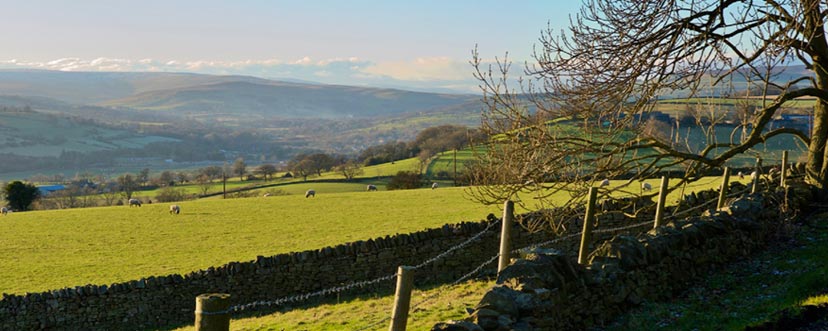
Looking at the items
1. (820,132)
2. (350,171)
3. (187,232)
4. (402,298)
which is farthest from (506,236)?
(350,171)

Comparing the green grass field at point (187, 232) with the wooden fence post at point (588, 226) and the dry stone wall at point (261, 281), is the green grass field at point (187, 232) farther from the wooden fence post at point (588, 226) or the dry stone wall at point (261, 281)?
the wooden fence post at point (588, 226)

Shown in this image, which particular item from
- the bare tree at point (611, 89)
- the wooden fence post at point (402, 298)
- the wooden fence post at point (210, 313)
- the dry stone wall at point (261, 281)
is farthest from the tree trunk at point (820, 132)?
the wooden fence post at point (210, 313)

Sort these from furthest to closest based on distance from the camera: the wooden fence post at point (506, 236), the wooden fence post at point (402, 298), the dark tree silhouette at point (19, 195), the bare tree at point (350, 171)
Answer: the bare tree at point (350, 171), the dark tree silhouette at point (19, 195), the wooden fence post at point (506, 236), the wooden fence post at point (402, 298)

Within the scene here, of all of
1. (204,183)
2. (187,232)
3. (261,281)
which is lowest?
(204,183)

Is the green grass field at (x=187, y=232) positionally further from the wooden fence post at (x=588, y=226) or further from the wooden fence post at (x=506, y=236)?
the wooden fence post at (x=588, y=226)

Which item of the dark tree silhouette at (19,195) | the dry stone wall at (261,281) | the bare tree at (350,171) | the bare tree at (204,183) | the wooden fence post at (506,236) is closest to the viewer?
the wooden fence post at (506,236)

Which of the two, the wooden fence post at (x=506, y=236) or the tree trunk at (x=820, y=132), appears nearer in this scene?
the wooden fence post at (x=506, y=236)

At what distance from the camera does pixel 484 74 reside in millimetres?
11602

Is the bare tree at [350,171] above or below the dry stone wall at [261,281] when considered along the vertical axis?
below

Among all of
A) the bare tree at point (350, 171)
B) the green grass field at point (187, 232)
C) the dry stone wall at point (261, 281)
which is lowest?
the bare tree at point (350, 171)

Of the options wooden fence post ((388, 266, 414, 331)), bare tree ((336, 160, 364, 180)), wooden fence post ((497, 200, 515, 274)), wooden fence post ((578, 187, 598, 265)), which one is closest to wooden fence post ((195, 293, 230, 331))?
wooden fence post ((388, 266, 414, 331))

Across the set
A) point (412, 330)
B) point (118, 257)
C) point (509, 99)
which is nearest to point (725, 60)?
point (509, 99)

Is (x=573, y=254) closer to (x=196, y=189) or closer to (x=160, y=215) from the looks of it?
(x=160, y=215)

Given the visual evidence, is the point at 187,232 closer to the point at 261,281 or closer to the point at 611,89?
the point at 261,281
